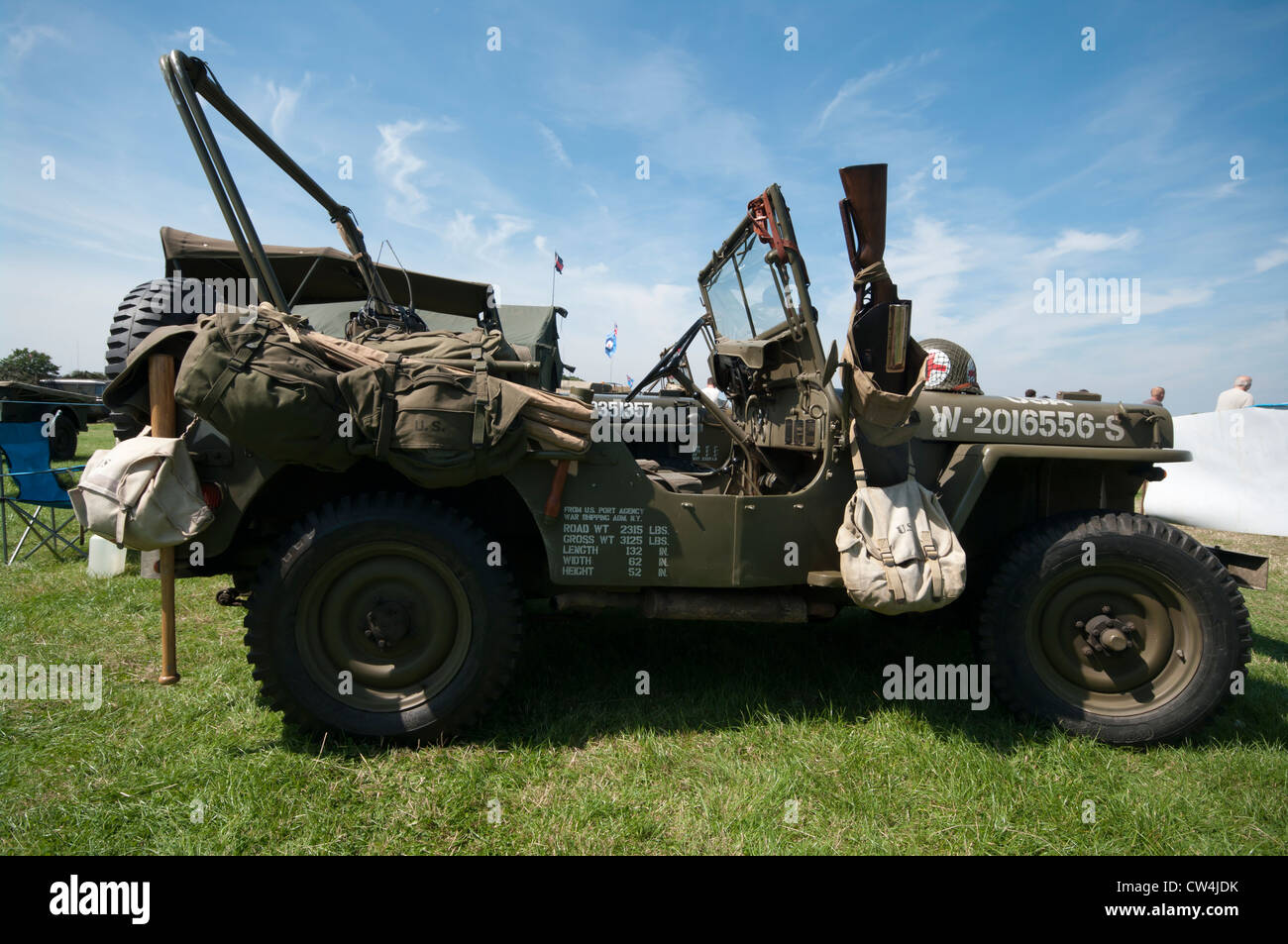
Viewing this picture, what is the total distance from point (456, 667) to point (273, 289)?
192 centimetres

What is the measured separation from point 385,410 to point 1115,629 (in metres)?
3.10

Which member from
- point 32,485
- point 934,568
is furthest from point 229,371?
point 32,485

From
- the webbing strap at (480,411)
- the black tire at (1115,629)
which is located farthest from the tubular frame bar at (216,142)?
the black tire at (1115,629)

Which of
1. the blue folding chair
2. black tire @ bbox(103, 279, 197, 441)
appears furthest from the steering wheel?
the blue folding chair

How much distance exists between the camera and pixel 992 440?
2996 millimetres

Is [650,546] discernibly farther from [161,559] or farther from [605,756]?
[161,559]

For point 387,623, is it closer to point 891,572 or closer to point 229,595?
point 229,595

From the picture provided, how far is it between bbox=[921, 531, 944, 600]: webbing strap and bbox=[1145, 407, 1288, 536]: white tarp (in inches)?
306

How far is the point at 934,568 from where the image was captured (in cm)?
256

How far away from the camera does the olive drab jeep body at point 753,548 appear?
263 centimetres

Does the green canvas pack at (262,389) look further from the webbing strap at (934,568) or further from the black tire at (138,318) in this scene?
the black tire at (138,318)

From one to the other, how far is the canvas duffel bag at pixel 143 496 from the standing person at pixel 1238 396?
10.9m

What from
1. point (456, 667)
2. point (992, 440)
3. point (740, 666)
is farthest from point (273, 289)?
point (992, 440)

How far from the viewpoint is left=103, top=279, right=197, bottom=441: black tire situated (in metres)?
4.63
